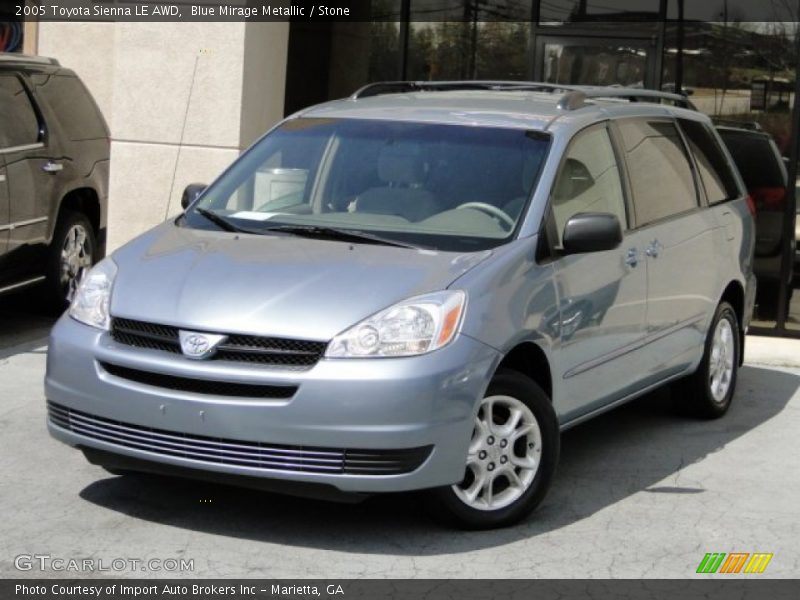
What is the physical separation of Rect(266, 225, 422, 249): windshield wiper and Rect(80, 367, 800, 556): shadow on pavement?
3.44ft

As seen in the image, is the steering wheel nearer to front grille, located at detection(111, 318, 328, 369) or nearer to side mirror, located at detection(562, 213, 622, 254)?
side mirror, located at detection(562, 213, 622, 254)

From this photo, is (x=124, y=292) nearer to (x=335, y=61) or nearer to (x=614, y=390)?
(x=614, y=390)

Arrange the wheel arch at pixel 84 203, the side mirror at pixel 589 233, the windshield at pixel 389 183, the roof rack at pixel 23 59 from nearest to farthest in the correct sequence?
the side mirror at pixel 589 233
the windshield at pixel 389 183
the roof rack at pixel 23 59
the wheel arch at pixel 84 203

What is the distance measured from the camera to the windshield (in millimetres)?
6172

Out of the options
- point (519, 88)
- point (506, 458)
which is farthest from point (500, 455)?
point (519, 88)

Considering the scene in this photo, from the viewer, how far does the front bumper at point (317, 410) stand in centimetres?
521

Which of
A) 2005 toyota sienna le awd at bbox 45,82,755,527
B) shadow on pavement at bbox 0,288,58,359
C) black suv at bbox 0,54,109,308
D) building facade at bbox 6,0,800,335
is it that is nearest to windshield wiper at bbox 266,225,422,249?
2005 toyota sienna le awd at bbox 45,82,755,527

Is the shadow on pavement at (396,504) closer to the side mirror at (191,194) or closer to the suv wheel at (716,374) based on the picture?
the suv wheel at (716,374)

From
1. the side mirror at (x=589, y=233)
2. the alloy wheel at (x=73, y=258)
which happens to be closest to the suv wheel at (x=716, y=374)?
the side mirror at (x=589, y=233)

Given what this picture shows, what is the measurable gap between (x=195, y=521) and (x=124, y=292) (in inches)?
37.2

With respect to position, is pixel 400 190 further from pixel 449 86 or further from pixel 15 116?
pixel 15 116

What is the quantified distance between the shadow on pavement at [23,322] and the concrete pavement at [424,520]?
204cm

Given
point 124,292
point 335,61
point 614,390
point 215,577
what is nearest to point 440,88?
point 614,390

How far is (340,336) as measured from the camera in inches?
207
